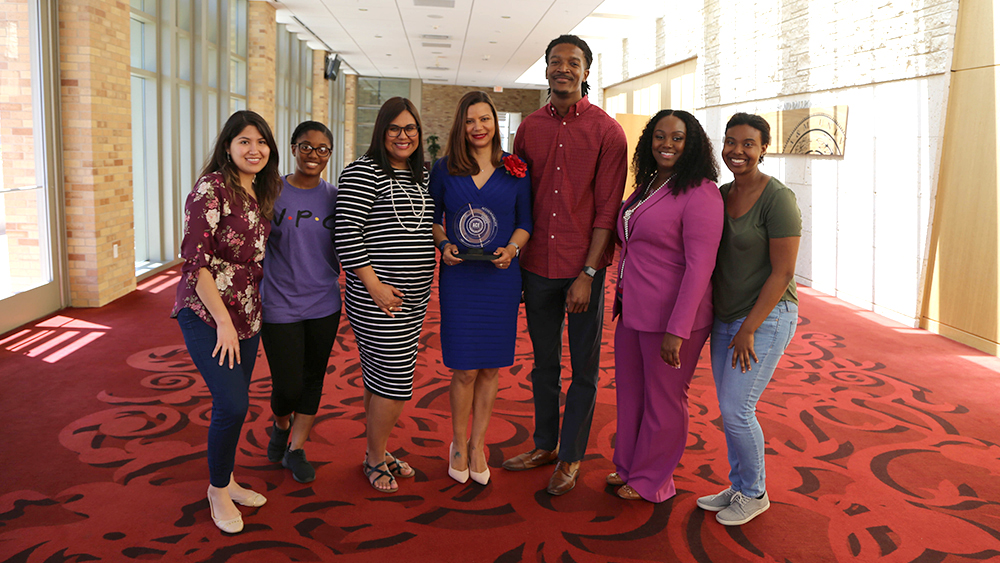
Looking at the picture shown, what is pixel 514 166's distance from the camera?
2.65 meters

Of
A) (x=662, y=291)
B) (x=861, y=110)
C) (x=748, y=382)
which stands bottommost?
(x=748, y=382)

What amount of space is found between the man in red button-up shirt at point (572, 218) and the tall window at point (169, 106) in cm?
620

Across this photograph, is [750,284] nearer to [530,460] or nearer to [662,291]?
[662,291]

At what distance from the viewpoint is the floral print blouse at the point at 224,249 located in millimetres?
2162

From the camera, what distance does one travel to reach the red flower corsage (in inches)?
104

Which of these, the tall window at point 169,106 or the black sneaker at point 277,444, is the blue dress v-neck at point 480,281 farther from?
the tall window at point 169,106

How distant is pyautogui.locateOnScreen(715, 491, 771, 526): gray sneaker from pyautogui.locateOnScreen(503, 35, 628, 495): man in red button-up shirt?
0.61 meters

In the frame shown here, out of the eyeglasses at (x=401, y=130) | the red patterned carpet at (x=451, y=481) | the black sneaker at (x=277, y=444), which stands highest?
the eyeglasses at (x=401, y=130)

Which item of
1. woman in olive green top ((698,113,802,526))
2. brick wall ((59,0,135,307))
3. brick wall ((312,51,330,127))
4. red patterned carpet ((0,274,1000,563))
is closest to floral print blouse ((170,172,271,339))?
red patterned carpet ((0,274,1000,563))

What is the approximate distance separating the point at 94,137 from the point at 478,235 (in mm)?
4710

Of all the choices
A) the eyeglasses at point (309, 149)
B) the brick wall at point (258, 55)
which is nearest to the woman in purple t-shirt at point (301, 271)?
the eyeglasses at point (309, 149)

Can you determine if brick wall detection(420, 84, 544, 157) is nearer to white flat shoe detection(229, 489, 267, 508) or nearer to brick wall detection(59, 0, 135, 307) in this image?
brick wall detection(59, 0, 135, 307)

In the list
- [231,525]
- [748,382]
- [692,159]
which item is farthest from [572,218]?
[231,525]

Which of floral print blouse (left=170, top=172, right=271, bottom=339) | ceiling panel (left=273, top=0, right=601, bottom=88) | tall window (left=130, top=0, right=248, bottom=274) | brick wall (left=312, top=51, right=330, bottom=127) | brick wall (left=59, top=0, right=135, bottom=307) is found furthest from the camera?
brick wall (left=312, top=51, right=330, bottom=127)
